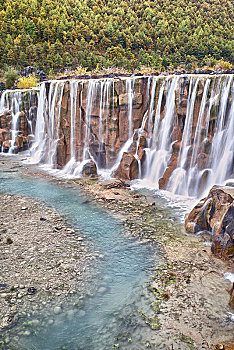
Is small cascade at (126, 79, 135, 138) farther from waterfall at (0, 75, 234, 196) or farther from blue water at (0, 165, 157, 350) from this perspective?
blue water at (0, 165, 157, 350)

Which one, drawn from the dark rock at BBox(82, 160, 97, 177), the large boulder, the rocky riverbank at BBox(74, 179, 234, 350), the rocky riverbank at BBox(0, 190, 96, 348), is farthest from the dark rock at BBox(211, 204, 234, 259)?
the dark rock at BBox(82, 160, 97, 177)

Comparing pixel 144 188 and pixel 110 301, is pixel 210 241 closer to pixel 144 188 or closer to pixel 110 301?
pixel 110 301

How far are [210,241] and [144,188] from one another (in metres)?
7.44

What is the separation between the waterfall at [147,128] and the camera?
55.1 ft

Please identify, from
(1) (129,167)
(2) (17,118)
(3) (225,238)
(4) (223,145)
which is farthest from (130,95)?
(2) (17,118)

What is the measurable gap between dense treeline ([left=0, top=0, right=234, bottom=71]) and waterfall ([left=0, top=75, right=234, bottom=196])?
32.8m

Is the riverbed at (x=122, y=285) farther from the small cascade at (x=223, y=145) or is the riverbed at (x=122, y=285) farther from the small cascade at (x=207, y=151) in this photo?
the small cascade at (x=223, y=145)

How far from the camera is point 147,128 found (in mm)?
20688

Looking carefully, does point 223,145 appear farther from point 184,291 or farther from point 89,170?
point 184,291

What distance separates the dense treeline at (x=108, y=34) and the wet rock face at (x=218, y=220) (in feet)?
151

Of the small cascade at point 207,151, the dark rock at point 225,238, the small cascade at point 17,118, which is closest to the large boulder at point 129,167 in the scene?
the small cascade at point 207,151

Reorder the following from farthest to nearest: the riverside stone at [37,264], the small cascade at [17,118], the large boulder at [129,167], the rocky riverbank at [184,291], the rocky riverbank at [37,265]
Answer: the small cascade at [17,118] < the large boulder at [129,167] < the riverside stone at [37,264] < the rocky riverbank at [37,265] < the rocky riverbank at [184,291]

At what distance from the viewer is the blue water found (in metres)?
6.68

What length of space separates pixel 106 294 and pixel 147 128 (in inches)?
563
